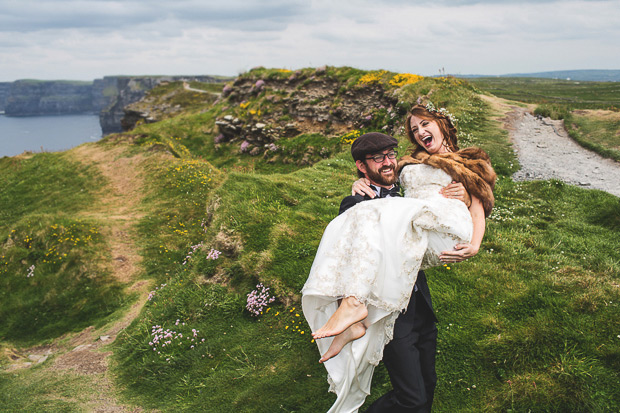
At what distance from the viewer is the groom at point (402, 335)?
3.17m

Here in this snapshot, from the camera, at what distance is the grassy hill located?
4891mm

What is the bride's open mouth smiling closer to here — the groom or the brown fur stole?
the brown fur stole

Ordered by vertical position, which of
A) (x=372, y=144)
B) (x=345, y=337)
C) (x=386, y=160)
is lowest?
(x=345, y=337)

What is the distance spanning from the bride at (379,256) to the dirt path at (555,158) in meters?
10.3

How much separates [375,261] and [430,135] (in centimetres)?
169

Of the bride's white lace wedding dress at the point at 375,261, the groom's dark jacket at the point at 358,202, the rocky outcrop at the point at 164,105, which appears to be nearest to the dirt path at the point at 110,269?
the bride's white lace wedding dress at the point at 375,261

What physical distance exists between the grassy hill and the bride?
7.60ft

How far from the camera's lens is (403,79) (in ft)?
80.2

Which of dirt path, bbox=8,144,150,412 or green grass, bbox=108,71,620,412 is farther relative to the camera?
dirt path, bbox=8,144,150,412

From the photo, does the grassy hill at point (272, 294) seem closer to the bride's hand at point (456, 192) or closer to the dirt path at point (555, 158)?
the dirt path at point (555, 158)

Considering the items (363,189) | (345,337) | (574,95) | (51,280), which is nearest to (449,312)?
(363,189)

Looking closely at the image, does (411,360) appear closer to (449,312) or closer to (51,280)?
(449,312)

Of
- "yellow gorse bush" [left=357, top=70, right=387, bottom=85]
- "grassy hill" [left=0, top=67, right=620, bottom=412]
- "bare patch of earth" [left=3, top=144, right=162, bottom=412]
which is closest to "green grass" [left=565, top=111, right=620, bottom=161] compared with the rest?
"grassy hill" [left=0, top=67, right=620, bottom=412]

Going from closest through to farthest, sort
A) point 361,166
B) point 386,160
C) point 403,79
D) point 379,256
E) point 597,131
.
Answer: point 379,256
point 386,160
point 361,166
point 597,131
point 403,79
